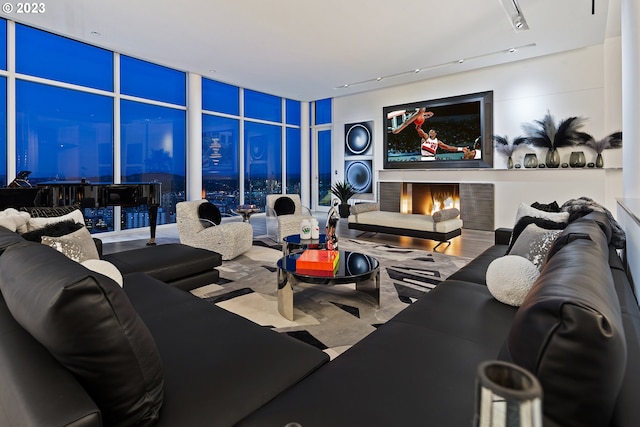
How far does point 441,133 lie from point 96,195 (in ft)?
21.0

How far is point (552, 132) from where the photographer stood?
625 cm

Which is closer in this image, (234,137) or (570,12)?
(570,12)

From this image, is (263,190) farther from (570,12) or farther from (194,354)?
(194,354)

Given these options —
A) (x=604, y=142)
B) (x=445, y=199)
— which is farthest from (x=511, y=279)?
(x=445, y=199)

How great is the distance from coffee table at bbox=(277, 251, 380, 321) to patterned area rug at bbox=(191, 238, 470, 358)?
10cm

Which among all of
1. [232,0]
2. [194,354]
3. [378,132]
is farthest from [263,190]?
[194,354]

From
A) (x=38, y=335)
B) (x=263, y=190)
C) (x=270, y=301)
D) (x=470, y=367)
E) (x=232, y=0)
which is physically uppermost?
(x=232, y=0)

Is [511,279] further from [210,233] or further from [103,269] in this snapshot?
[210,233]

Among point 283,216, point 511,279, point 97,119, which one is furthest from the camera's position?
point 97,119

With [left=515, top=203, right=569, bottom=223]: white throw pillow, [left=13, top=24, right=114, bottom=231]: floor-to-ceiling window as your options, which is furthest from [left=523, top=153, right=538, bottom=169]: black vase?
[left=13, top=24, right=114, bottom=231]: floor-to-ceiling window

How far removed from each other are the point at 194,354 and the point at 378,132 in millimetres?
7989

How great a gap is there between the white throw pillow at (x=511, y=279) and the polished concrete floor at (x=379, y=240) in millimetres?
2972

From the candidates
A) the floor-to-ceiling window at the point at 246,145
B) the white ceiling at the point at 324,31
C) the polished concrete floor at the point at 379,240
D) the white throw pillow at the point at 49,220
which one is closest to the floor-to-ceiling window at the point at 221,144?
the floor-to-ceiling window at the point at 246,145

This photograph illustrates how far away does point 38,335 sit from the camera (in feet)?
2.95
